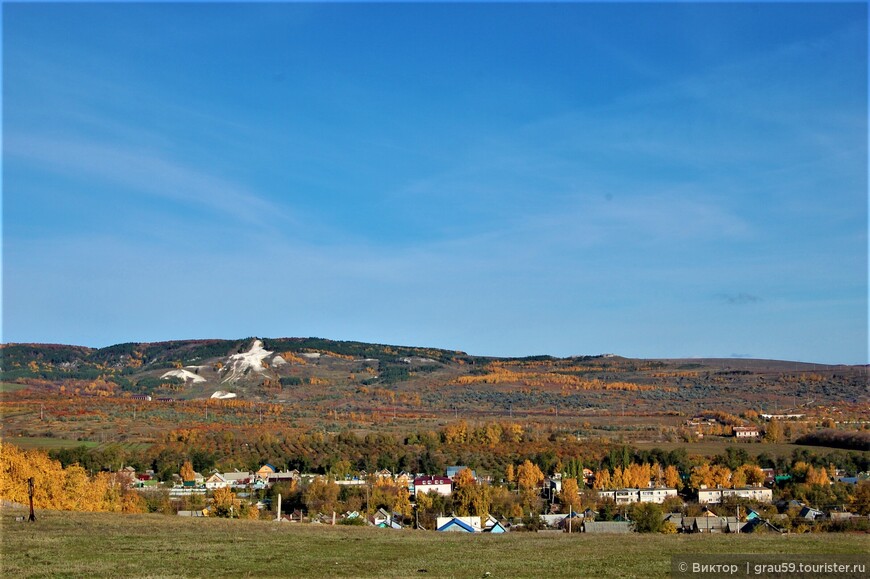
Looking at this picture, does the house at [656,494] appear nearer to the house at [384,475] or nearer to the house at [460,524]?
the house at [384,475]

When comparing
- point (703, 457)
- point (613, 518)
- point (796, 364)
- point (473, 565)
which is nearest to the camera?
point (473, 565)

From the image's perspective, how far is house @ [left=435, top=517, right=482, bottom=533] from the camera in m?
42.2

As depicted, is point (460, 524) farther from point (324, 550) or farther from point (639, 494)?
point (639, 494)

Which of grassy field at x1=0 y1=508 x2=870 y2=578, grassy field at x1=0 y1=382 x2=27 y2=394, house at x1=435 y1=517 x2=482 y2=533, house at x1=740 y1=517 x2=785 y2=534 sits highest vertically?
grassy field at x1=0 y1=382 x2=27 y2=394

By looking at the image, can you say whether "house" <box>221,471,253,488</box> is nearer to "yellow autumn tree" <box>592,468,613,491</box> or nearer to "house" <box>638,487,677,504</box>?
"yellow autumn tree" <box>592,468,613,491</box>

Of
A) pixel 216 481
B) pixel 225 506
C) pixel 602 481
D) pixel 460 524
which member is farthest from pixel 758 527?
pixel 216 481

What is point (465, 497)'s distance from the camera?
53312 millimetres

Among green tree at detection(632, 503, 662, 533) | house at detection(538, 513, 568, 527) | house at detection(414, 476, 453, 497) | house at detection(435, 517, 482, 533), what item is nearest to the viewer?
green tree at detection(632, 503, 662, 533)

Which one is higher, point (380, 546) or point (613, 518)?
point (380, 546)

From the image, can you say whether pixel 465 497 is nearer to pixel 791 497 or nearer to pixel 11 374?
pixel 791 497

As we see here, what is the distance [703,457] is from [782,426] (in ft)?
102

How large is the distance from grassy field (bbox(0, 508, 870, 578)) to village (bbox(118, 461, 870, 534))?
1116cm

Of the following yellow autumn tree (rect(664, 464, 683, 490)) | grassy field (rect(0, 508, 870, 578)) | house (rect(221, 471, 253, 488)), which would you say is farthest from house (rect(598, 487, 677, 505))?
grassy field (rect(0, 508, 870, 578))

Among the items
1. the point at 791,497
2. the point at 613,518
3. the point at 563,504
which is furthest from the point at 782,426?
the point at 613,518
